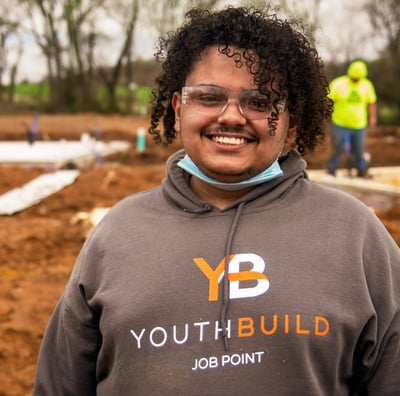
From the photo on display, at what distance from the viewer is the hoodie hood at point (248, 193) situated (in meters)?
1.68

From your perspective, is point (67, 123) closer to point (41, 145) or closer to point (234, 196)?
point (41, 145)

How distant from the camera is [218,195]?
1.73 meters

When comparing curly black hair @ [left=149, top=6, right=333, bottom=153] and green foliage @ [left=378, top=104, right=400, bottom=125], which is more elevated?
curly black hair @ [left=149, top=6, right=333, bottom=153]

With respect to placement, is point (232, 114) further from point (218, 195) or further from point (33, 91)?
point (33, 91)

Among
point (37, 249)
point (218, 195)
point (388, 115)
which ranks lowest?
point (388, 115)

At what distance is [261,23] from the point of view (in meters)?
1.71

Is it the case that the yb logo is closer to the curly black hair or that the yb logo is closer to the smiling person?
the smiling person

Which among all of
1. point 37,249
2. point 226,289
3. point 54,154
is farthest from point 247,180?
point 54,154

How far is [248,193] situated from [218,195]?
0.27 ft

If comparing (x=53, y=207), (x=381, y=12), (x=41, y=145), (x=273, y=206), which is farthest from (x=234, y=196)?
(x=381, y=12)

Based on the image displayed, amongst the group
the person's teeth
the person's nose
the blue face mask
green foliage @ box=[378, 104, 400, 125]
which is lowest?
green foliage @ box=[378, 104, 400, 125]

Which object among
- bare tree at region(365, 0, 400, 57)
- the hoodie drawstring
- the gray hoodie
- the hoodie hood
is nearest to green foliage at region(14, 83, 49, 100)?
bare tree at region(365, 0, 400, 57)

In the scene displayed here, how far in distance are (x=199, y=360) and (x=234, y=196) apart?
436 millimetres

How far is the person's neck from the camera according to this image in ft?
5.65
